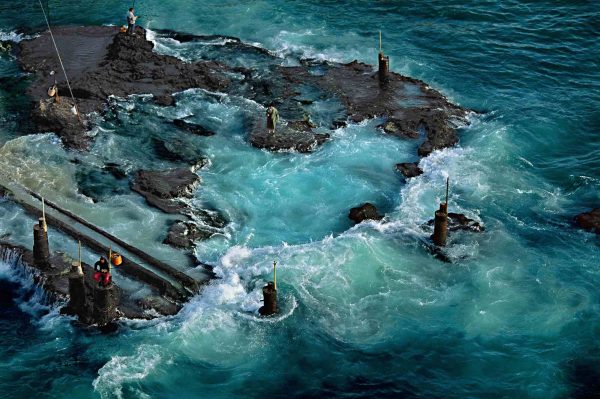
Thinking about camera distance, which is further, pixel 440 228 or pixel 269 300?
pixel 440 228

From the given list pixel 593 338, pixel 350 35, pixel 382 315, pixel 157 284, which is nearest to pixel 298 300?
pixel 382 315

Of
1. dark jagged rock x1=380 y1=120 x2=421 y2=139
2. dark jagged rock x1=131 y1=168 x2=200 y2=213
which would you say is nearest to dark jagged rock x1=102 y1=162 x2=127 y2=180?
dark jagged rock x1=131 y1=168 x2=200 y2=213

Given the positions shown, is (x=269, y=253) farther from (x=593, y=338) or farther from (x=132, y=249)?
(x=593, y=338)

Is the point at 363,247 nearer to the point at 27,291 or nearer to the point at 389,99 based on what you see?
the point at 389,99

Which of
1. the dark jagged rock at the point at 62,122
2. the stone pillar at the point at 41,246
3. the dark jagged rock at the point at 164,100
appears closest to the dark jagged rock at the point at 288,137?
the dark jagged rock at the point at 164,100

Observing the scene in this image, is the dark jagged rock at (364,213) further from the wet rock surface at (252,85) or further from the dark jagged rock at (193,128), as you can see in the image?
the dark jagged rock at (193,128)

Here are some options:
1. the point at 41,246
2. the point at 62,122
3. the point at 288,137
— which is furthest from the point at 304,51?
the point at 41,246
